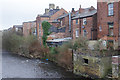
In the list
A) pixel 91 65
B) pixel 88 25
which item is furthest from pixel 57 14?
pixel 91 65

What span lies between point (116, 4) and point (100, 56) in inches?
322

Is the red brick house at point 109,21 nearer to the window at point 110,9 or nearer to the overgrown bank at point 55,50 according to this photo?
the window at point 110,9

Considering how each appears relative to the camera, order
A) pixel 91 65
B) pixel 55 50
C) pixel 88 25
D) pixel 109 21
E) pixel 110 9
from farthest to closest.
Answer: pixel 55 50
pixel 88 25
pixel 109 21
pixel 110 9
pixel 91 65

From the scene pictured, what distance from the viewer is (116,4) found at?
65.3 ft

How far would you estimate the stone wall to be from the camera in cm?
1702

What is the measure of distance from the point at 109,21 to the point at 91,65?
7.43 meters

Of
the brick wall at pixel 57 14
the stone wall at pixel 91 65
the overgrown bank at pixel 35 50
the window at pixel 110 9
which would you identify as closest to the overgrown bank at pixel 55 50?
the overgrown bank at pixel 35 50

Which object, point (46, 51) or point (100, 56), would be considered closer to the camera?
point (100, 56)

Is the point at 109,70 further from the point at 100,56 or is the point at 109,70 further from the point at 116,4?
the point at 116,4

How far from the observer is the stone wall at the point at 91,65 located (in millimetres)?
17016

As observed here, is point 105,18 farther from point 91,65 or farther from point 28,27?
point 28,27

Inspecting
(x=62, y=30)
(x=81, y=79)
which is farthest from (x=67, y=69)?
(x=62, y=30)

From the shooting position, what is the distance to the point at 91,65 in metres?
18.1

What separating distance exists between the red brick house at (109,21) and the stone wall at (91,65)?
4.42 metres
